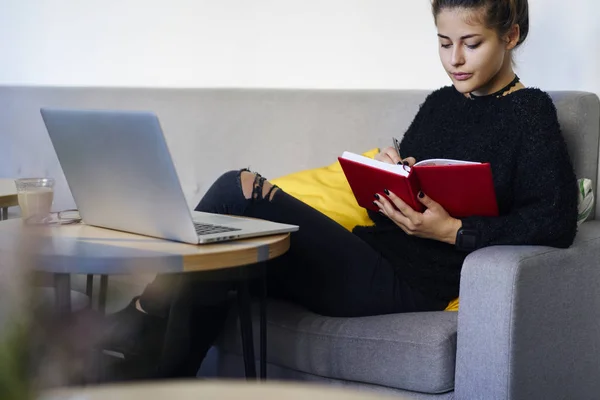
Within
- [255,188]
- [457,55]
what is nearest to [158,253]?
[255,188]

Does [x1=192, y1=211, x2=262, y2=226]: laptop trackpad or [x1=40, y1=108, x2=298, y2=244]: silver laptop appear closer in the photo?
[x1=40, y1=108, x2=298, y2=244]: silver laptop

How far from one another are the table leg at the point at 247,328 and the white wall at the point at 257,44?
1134 mm

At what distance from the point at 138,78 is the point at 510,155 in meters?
1.67

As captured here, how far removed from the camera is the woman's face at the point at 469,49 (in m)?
1.84

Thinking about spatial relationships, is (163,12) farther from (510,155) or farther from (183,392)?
(183,392)

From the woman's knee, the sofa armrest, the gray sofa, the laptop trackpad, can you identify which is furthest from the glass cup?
the sofa armrest

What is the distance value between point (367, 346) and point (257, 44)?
4.54 ft

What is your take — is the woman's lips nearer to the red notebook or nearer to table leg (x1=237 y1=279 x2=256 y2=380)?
the red notebook

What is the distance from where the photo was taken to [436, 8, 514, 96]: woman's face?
184 centimetres

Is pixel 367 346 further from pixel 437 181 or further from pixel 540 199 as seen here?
pixel 540 199

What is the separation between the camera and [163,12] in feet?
9.68

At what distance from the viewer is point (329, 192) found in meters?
2.15

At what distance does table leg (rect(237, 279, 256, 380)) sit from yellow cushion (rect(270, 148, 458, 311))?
1.73ft

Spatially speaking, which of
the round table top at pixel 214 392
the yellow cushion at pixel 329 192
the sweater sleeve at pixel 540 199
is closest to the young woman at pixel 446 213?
the sweater sleeve at pixel 540 199
